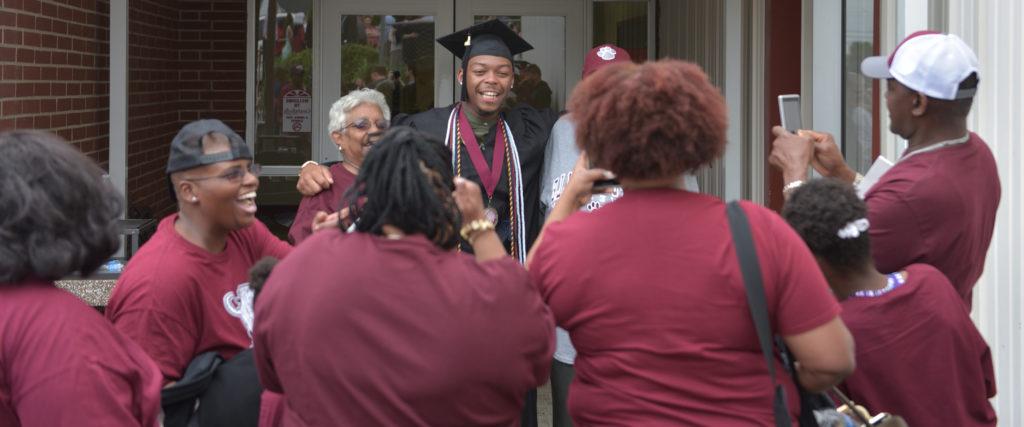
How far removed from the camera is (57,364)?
2.37 meters

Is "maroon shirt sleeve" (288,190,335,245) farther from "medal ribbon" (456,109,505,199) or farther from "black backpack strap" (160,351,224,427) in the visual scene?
"black backpack strap" (160,351,224,427)

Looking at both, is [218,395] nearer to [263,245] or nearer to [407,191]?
[263,245]

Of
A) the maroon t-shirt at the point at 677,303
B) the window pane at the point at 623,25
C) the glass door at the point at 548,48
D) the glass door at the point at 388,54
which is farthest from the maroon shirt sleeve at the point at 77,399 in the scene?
the window pane at the point at 623,25

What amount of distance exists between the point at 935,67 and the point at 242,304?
1982mm

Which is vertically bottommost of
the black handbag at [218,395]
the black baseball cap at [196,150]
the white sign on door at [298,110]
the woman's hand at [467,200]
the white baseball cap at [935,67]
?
the black handbag at [218,395]

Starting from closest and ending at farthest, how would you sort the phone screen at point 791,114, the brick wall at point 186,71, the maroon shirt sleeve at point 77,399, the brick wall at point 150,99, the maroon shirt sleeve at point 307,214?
the maroon shirt sleeve at point 77,399 < the phone screen at point 791,114 < the maroon shirt sleeve at point 307,214 < the brick wall at point 150,99 < the brick wall at point 186,71

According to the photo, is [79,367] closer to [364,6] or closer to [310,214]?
[310,214]

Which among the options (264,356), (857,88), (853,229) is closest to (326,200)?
(264,356)

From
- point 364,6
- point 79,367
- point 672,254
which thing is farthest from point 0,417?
point 364,6

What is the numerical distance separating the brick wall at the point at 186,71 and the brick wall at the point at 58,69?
4.44 feet

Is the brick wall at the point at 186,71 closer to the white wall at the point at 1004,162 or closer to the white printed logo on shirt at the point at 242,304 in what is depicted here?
the white printed logo on shirt at the point at 242,304

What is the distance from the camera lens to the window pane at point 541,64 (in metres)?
9.58

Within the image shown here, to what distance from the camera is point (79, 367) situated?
2389 millimetres

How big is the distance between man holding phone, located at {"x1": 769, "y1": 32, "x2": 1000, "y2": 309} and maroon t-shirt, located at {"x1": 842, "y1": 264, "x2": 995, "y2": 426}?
0.43 ft
